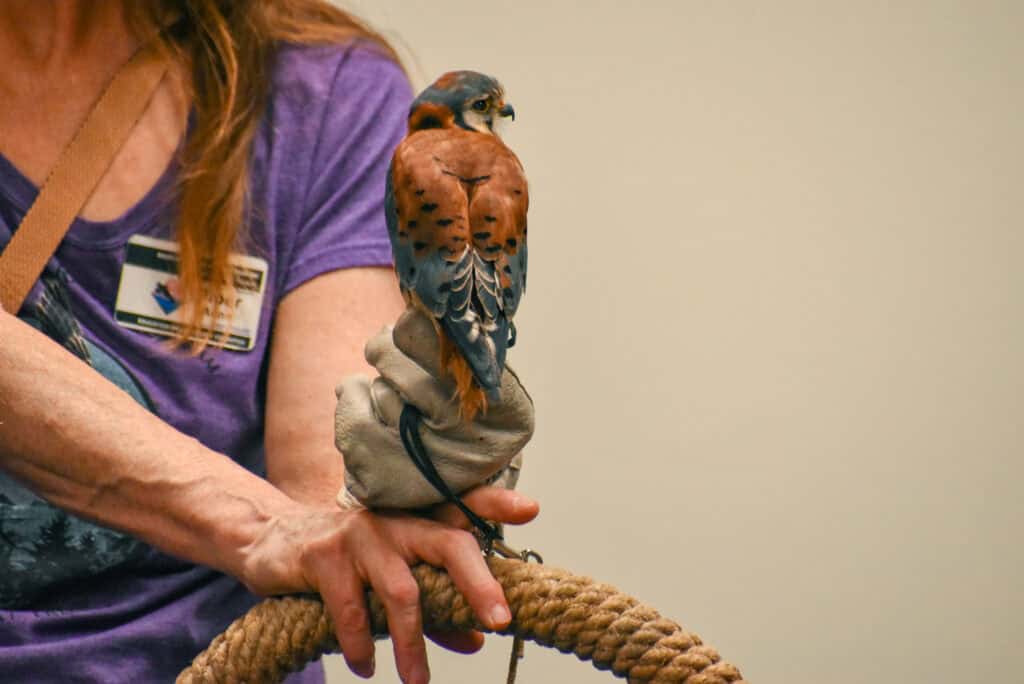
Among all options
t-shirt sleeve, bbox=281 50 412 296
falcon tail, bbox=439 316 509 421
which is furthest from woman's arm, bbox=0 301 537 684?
t-shirt sleeve, bbox=281 50 412 296

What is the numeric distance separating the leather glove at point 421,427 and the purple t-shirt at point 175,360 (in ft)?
0.94

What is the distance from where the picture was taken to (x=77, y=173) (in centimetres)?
86

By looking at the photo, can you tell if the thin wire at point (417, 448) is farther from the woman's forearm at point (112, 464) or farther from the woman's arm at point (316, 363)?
the woman's arm at point (316, 363)

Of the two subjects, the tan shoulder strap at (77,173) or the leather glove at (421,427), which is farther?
the tan shoulder strap at (77,173)

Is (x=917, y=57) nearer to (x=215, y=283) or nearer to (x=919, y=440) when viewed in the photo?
(x=919, y=440)

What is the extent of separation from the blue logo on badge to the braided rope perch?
11.9 inches

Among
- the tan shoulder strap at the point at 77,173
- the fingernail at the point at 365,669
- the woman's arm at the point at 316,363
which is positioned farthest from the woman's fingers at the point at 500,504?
the tan shoulder strap at the point at 77,173

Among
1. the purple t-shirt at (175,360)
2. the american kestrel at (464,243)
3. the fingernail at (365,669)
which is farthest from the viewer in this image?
the purple t-shirt at (175,360)

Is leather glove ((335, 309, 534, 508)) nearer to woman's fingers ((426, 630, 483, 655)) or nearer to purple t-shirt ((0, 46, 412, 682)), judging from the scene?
woman's fingers ((426, 630, 483, 655))

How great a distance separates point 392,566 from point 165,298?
0.35 metres

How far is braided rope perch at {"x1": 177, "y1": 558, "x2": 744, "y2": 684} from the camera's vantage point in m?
0.59

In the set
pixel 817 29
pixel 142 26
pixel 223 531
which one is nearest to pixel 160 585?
pixel 223 531

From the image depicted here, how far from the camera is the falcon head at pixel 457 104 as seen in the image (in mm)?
611

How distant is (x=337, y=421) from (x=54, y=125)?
0.42m
